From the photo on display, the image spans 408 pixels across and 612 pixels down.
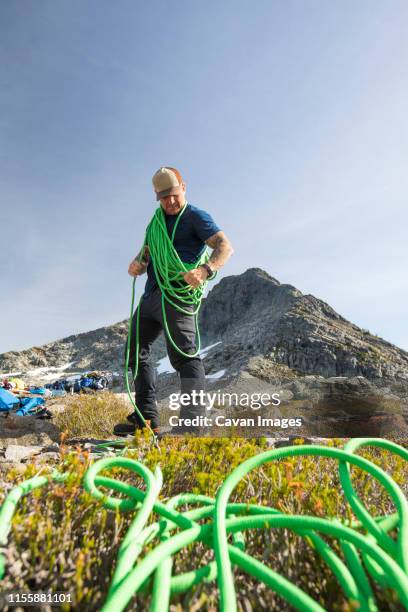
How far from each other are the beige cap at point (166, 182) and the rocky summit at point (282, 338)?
14889 millimetres

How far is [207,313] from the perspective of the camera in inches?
1896

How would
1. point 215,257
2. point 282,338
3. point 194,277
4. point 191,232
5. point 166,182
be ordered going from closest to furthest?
point 194,277
point 215,257
point 166,182
point 191,232
point 282,338

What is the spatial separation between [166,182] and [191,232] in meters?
0.65

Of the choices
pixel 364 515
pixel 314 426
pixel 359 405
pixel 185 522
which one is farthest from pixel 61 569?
pixel 359 405

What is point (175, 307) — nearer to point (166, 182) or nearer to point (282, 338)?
point (166, 182)

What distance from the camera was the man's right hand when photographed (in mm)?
4703

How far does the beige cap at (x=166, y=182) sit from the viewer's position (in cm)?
423

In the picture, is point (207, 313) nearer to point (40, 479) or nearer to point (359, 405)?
point (359, 405)

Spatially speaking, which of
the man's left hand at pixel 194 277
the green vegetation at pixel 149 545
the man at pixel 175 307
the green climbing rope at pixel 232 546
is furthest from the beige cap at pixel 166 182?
the green climbing rope at pixel 232 546

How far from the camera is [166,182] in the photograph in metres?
4.25

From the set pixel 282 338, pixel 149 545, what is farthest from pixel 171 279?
pixel 282 338

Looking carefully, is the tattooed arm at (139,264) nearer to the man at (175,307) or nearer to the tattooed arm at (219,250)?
the man at (175,307)

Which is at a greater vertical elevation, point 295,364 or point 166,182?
point 295,364

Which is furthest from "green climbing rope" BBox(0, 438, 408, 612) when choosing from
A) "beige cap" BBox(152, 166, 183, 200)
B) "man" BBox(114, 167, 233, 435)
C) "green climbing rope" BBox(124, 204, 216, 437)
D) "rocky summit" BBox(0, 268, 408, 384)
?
"rocky summit" BBox(0, 268, 408, 384)
